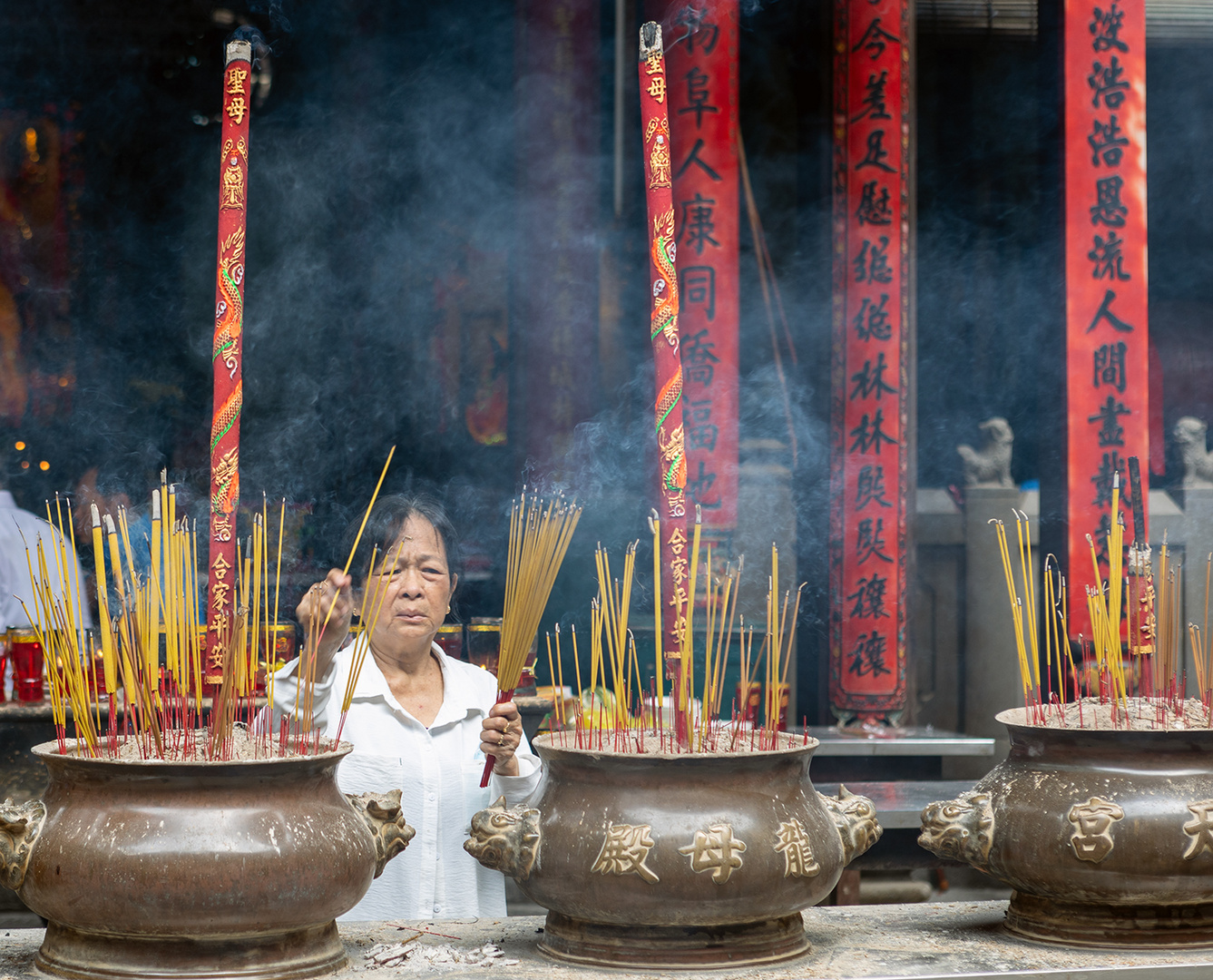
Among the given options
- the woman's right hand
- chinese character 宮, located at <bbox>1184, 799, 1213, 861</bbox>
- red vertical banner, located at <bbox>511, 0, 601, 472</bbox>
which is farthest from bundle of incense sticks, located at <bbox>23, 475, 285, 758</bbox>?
red vertical banner, located at <bbox>511, 0, 601, 472</bbox>

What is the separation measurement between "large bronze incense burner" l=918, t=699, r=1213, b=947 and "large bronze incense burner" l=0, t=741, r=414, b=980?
83cm

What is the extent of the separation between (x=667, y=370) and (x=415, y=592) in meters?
0.68

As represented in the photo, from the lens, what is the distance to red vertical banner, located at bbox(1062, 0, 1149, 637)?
159 inches

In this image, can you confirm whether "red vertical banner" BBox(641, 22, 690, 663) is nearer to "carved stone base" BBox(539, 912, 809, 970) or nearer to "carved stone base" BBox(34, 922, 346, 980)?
"carved stone base" BBox(539, 912, 809, 970)

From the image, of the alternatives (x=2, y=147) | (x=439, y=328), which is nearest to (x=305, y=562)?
(x=439, y=328)

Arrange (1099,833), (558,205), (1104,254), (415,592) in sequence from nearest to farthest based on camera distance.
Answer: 1. (1099,833)
2. (415,592)
3. (1104,254)
4. (558,205)

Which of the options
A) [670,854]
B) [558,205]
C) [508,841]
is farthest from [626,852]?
[558,205]

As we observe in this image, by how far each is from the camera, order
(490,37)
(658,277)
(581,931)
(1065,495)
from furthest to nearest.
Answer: (490,37), (1065,495), (658,277), (581,931)

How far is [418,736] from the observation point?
7.67 feet

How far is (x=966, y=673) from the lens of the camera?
5289 millimetres

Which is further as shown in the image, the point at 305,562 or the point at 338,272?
the point at 338,272

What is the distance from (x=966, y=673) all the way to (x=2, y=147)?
168 inches

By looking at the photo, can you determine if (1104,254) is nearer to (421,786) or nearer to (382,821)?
(421,786)

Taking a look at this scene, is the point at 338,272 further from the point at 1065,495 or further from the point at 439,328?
the point at 1065,495
